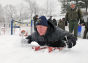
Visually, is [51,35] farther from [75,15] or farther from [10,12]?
[10,12]

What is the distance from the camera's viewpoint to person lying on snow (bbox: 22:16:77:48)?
7.91ft

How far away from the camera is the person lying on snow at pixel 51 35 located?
7.91ft

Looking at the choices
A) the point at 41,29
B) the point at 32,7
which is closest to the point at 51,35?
the point at 41,29

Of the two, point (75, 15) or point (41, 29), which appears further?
point (75, 15)

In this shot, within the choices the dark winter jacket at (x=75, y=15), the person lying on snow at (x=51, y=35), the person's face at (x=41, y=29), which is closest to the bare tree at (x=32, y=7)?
the dark winter jacket at (x=75, y=15)

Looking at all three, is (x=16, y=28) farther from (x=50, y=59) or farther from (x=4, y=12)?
(x=4, y=12)

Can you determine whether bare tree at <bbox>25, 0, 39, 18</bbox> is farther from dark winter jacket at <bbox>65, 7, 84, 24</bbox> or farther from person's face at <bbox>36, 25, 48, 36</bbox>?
person's face at <bbox>36, 25, 48, 36</bbox>

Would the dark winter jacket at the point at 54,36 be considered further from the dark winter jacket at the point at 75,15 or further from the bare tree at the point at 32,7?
the bare tree at the point at 32,7

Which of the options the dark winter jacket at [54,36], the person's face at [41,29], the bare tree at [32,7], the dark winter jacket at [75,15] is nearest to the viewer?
the person's face at [41,29]

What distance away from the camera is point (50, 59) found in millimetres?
2020

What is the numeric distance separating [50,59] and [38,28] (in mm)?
637

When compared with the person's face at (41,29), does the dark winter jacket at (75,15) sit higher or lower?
higher

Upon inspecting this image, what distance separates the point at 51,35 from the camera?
8.33 feet

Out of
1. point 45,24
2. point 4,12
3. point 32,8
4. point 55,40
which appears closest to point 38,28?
point 45,24
